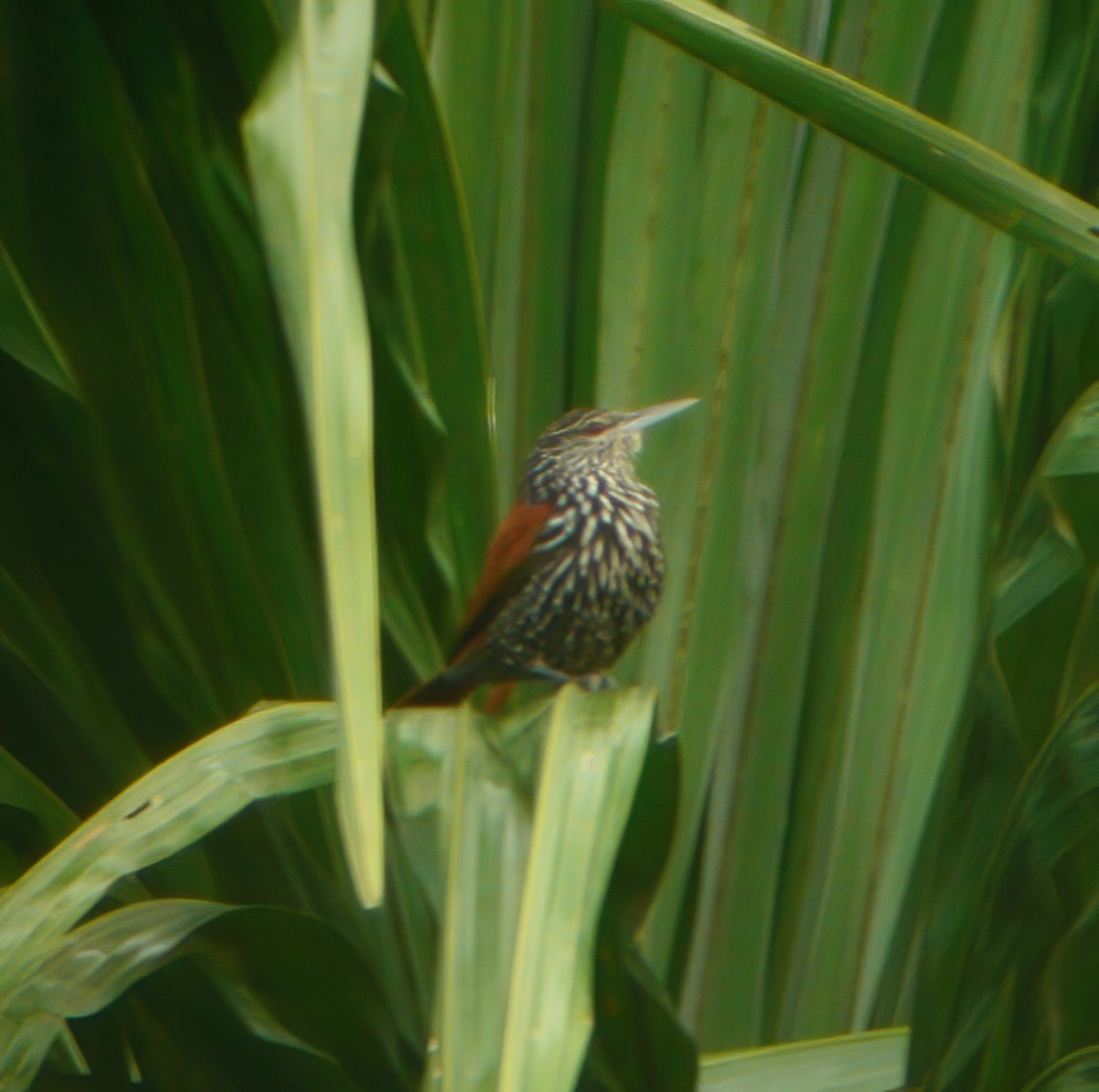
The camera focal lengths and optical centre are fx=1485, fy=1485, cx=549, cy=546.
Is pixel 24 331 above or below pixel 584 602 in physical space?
below

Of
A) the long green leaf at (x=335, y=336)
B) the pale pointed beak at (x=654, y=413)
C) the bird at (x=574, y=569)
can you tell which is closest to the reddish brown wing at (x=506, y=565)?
the bird at (x=574, y=569)

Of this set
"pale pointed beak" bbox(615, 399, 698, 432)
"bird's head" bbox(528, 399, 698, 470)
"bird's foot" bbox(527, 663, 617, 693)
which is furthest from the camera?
"bird's foot" bbox(527, 663, 617, 693)

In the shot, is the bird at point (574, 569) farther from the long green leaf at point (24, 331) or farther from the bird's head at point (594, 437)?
the long green leaf at point (24, 331)

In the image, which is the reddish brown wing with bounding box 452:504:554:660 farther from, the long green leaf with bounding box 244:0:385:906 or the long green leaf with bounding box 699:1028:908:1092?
the long green leaf with bounding box 244:0:385:906

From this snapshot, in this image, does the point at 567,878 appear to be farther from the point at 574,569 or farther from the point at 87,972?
the point at 574,569

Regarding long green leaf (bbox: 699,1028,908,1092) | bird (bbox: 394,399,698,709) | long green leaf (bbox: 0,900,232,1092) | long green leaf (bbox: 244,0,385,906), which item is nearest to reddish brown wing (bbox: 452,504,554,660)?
bird (bbox: 394,399,698,709)

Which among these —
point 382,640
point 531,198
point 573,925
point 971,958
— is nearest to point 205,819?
point 573,925

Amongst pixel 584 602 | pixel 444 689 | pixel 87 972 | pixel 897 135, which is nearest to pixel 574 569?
pixel 584 602
